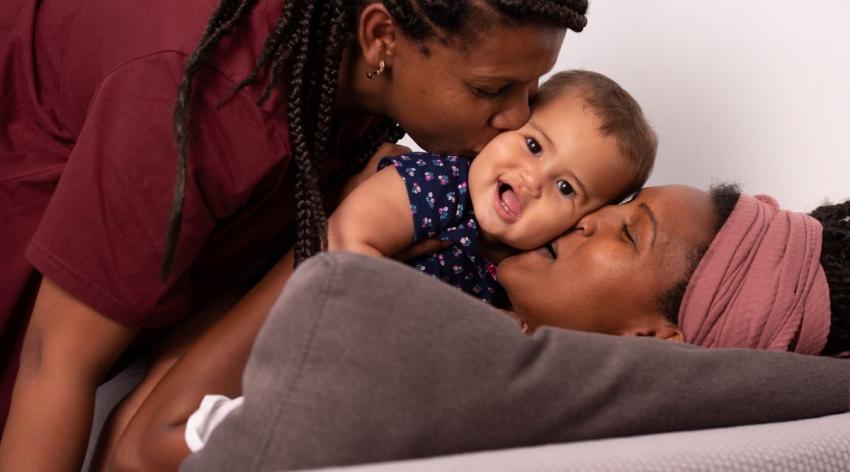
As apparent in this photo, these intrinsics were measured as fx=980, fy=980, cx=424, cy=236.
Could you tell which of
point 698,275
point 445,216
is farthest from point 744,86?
point 445,216

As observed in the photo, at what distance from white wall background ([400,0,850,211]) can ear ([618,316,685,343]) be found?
0.56 m

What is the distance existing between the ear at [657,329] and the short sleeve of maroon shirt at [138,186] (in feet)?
1.90

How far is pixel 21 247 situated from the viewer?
4.39 feet

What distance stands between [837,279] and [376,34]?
720 mm

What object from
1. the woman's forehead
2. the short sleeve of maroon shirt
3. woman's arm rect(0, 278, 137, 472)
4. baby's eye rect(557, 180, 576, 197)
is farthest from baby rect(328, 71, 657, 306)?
woman's arm rect(0, 278, 137, 472)

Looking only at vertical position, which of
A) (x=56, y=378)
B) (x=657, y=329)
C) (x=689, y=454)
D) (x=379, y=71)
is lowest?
(x=56, y=378)

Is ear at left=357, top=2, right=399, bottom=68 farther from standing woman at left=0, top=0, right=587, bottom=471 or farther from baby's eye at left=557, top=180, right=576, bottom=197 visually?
baby's eye at left=557, top=180, right=576, bottom=197

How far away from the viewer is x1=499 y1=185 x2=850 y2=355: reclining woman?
52.4 inches

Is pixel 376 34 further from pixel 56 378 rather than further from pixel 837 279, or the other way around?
pixel 837 279

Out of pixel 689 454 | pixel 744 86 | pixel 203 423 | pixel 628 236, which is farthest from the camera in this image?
pixel 744 86

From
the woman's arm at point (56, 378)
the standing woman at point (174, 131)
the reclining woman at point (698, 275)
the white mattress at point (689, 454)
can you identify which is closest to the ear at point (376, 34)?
the standing woman at point (174, 131)

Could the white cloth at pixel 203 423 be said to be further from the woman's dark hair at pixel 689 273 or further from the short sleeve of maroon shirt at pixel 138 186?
the woman's dark hair at pixel 689 273

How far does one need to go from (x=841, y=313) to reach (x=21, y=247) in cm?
113

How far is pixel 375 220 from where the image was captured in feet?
4.40
